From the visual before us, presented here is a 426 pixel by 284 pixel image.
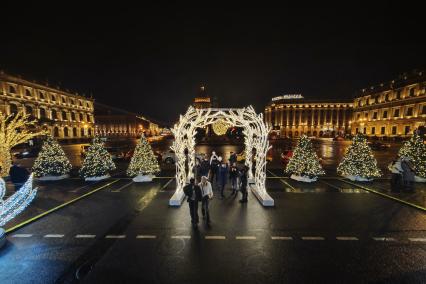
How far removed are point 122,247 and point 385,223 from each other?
379 inches

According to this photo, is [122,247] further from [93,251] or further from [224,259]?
[224,259]

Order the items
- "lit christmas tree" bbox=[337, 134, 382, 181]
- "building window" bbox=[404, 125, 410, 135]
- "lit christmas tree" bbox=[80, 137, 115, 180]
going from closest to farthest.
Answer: "lit christmas tree" bbox=[337, 134, 382, 181] < "lit christmas tree" bbox=[80, 137, 115, 180] < "building window" bbox=[404, 125, 410, 135]

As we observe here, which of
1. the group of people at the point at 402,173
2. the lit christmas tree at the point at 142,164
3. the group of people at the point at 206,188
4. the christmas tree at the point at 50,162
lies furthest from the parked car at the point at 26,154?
the group of people at the point at 402,173

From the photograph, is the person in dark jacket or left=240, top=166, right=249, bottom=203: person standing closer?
left=240, top=166, right=249, bottom=203: person standing

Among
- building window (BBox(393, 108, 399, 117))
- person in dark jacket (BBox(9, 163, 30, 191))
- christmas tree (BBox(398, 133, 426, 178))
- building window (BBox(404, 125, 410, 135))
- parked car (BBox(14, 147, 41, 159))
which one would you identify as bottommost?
parked car (BBox(14, 147, 41, 159))

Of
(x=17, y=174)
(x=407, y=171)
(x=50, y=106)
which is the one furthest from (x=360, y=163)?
(x=50, y=106)

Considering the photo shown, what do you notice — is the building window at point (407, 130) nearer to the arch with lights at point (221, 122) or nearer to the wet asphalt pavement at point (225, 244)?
the wet asphalt pavement at point (225, 244)

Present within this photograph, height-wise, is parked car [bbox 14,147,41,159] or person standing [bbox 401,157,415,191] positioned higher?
person standing [bbox 401,157,415,191]

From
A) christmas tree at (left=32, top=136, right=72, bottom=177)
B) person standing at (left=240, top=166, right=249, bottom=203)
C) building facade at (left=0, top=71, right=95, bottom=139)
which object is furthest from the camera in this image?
building facade at (left=0, top=71, right=95, bottom=139)

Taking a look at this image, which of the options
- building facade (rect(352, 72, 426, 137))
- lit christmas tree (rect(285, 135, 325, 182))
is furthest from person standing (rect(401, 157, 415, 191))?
building facade (rect(352, 72, 426, 137))

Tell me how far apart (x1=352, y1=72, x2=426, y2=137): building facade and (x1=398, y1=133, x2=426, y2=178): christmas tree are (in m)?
47.8

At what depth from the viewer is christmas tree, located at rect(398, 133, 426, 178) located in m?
14.1

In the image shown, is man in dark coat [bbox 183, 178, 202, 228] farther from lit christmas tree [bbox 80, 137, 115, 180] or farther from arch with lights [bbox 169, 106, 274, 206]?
lit christmas tree [bbox 80, 137, 115, 180]

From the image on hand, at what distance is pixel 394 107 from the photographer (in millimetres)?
58000
